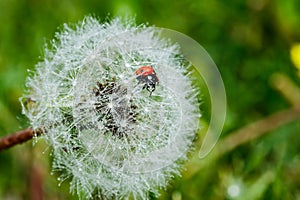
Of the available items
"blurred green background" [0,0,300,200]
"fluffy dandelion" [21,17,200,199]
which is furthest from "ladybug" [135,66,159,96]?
"blurred green background" [0,0,300,200]

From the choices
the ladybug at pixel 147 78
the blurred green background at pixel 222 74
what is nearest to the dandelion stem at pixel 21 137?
the ladybug at pixel 147 78

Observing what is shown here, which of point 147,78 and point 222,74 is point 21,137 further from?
point 222,74

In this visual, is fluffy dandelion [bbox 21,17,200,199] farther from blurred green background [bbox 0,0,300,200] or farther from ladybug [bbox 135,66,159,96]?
blurred green background [bbox 0,0,300,200]

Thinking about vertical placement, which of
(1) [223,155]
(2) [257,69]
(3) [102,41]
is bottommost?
(3) [102,41]

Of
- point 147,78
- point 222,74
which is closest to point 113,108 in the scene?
point 147,78

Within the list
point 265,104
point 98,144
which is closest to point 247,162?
point 265,104

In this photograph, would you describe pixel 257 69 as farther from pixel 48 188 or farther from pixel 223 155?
pixel 48 188

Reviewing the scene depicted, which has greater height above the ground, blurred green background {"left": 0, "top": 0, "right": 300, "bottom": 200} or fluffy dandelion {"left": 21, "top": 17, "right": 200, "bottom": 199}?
blurred green background {"left": 0, "top": 0, "right": 300, "bottom": 200}
